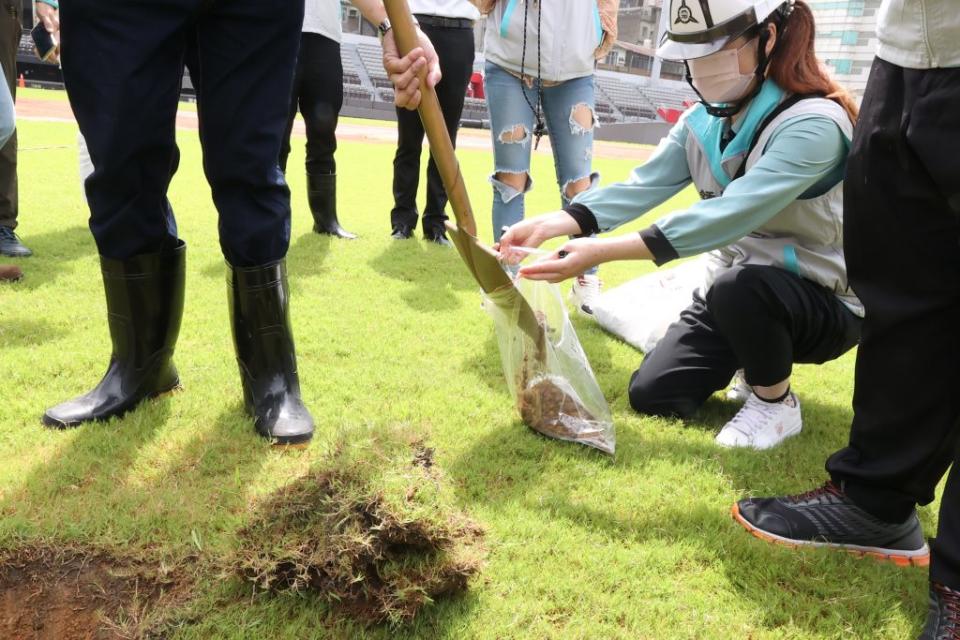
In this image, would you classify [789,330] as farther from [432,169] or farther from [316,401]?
[432,169]

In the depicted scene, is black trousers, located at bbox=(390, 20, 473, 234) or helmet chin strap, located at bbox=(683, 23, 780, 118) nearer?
helmet chin strap, located at bbox=(683, 23, 780, 118)

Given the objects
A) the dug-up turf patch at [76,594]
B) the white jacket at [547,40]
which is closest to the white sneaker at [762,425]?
the dug-up turf patch at [76,594]

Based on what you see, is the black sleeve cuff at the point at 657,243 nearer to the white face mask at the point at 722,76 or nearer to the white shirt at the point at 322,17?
the white face mask at the point at 722,76

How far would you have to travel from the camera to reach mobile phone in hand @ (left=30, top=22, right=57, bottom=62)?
395 centimetres

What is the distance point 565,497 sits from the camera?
191 centimetres

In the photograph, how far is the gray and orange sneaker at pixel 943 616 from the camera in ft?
4.68

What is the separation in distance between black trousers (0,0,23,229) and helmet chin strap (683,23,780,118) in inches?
131

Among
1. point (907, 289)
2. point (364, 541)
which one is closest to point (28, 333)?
point (364, 541)

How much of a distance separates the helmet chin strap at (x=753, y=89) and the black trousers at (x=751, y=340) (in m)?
0.47

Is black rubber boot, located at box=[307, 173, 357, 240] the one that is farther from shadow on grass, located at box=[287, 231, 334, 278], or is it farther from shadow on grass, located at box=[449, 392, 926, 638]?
shadow on grass, located at box=[449, 392, 926, 638]

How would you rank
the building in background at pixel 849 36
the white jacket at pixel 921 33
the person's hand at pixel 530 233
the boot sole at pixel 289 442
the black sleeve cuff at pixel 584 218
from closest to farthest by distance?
the white jacket at pixel 921 33, the boot sole at pixel 289 442, the person's hand at pixel 530 233, the black sleeve cuff at pixel 584 218, the building in background at pixel 849 36

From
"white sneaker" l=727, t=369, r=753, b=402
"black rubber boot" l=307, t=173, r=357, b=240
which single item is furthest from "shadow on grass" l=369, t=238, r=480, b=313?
"white sneaker" l=727, t=369, r=753, b=402

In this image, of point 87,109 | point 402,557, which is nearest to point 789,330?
point 402,557

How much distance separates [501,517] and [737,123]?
1.36 meters
